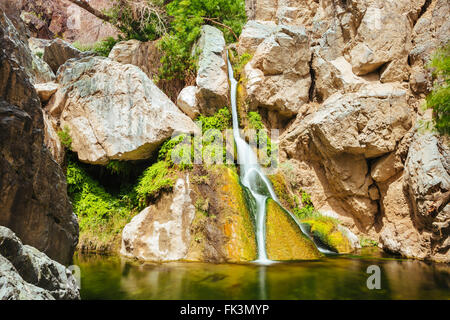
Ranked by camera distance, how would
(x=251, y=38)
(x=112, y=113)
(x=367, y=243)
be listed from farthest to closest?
(x=251, y=38), (x=367, y=243), (x=112, y=113)

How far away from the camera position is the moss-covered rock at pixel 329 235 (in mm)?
8469

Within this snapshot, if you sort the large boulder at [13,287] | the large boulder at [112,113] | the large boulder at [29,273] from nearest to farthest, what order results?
the large boulder at [13,287] → the large boulder at [29,273] → the large boulder at [112,113]

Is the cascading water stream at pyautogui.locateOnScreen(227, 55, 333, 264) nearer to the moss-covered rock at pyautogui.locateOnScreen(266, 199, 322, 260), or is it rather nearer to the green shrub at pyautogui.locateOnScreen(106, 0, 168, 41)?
the moss-covered rock at pyautogui.locateOnScreen(266, 199, 322, 260)

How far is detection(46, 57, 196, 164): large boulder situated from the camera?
29.0ft

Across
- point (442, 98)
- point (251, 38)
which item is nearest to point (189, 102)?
point (251, 38)

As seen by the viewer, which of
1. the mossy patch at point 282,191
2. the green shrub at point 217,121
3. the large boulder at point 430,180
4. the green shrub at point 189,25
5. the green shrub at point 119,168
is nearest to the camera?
the large boulder at point 430,180

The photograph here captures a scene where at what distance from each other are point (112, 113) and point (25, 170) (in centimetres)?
584

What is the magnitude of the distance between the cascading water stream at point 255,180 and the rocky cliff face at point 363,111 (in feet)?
2.78

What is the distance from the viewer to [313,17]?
A: 43.1 feet

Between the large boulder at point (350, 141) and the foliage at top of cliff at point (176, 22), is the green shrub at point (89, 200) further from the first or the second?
the large boulder at point (350, 141)

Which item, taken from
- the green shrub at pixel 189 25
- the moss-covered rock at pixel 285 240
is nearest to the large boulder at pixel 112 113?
the green shrub at pixel 189 25

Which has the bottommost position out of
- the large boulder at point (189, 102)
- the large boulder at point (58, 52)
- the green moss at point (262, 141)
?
the green moss at point (262, 141)

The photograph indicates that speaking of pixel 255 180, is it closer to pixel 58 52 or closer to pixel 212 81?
pixel 212 81

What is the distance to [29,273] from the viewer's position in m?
2.76
